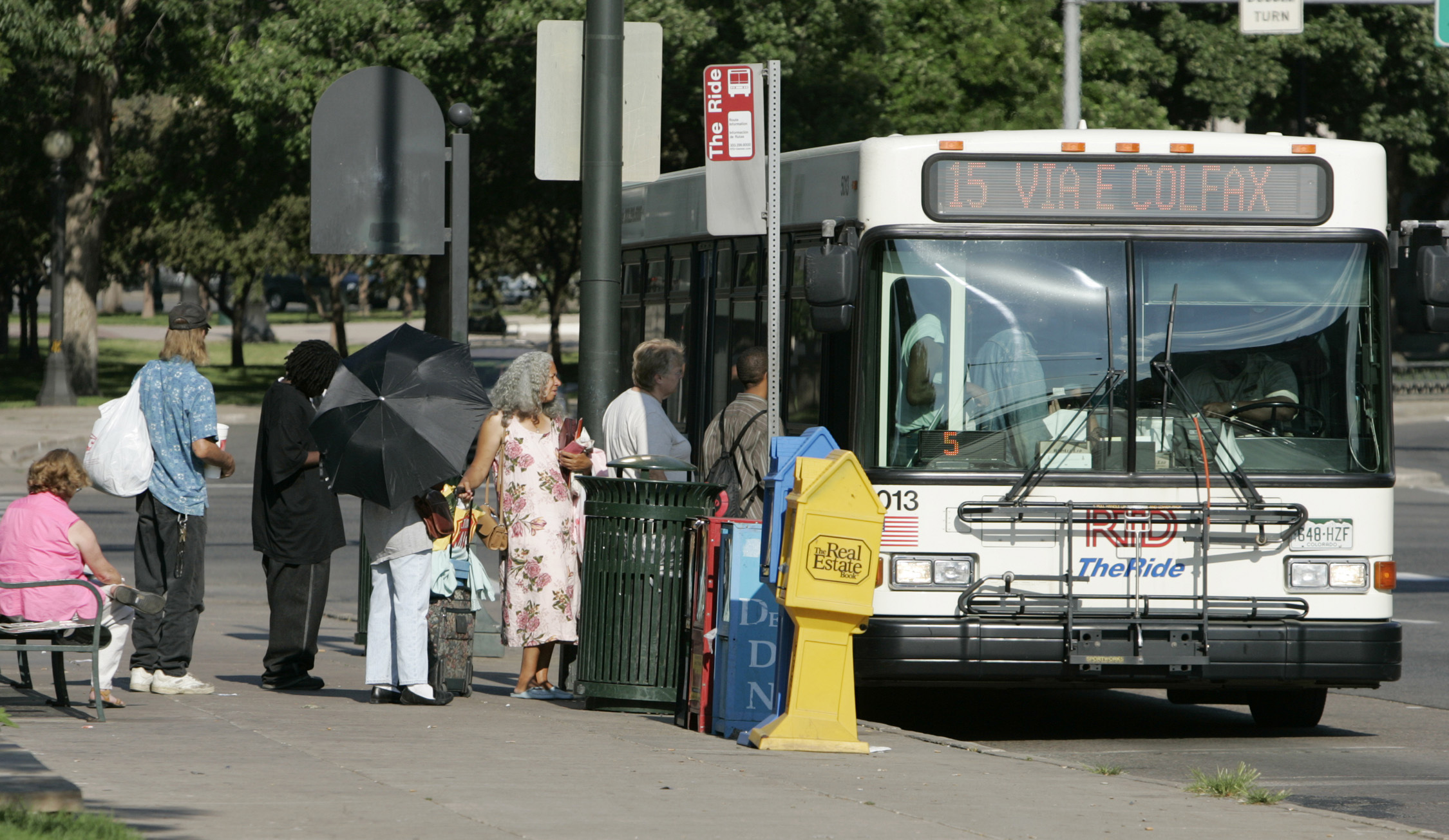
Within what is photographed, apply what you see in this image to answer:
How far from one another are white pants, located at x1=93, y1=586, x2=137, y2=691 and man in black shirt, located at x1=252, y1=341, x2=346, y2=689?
811 millimetres

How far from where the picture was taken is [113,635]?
805 cm

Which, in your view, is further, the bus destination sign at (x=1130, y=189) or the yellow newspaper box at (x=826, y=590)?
the bus destination sign at (x=1130, y=189)

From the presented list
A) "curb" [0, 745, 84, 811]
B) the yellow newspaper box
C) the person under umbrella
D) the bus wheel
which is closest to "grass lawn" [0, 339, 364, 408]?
the person under umbrella

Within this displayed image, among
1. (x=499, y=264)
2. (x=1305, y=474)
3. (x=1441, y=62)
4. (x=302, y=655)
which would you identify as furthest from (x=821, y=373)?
(x=499, y=264)

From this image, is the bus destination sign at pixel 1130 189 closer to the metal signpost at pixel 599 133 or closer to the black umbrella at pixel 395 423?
the metal signpost at pixel 599 133

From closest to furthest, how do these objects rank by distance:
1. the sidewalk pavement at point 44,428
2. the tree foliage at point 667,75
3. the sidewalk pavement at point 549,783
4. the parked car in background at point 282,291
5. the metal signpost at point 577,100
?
1. the sidewalk pavement at point 549,783
2. the metal signpost at point 577,100
3. the sidewalk pavement at point 44,428
4. the tree foliage at point 667,75
5. the parked car in background at point 282,291

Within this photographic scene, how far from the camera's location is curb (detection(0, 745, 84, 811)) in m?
5.22

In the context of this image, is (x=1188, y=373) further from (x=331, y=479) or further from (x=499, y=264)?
(x=499, y=264)

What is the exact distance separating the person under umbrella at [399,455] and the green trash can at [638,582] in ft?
2.22

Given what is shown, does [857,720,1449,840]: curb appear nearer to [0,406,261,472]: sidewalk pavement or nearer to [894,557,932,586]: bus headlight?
[894,557,932,586]: bus headlight

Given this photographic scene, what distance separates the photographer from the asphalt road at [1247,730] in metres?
7.60

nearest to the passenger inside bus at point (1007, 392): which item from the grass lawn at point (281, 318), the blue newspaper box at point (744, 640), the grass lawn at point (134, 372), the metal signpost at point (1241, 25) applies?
the blue newspaper box at point (744, 640)

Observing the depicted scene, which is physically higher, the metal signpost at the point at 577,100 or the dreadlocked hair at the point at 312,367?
the metal signpost at the point at 577,100

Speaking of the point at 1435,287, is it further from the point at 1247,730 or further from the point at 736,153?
the point at 736,153
